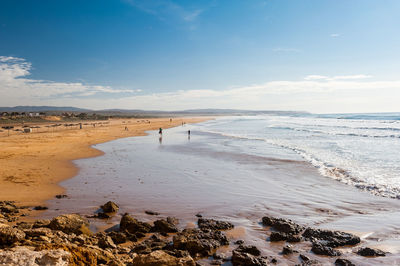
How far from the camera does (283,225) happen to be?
7617 millimetres

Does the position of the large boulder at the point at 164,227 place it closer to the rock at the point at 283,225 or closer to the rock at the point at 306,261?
the rock at the point at 283,225

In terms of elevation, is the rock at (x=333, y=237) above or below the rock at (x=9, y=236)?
below

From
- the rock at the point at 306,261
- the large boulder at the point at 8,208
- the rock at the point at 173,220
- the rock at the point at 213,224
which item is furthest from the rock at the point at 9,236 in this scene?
the rock at the point at 306,261

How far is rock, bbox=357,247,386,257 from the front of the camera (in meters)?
6.30

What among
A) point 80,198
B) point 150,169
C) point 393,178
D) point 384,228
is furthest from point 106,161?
point 393,178

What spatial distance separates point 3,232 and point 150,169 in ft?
34.5

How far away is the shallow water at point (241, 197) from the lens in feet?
26.3

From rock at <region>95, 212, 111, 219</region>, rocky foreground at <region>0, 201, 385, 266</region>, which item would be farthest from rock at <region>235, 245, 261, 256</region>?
rock at <region>95, 212, 111, 219</region>

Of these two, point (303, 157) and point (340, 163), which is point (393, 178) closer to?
point (340, 163)

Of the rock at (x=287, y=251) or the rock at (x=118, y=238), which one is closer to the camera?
the rock at (x=287, y=251)

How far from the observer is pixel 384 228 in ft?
25.9

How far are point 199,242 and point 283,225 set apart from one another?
2.75 m

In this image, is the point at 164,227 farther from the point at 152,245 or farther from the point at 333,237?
the point at 333,237

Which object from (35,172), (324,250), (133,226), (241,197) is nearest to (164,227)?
(133,226)
